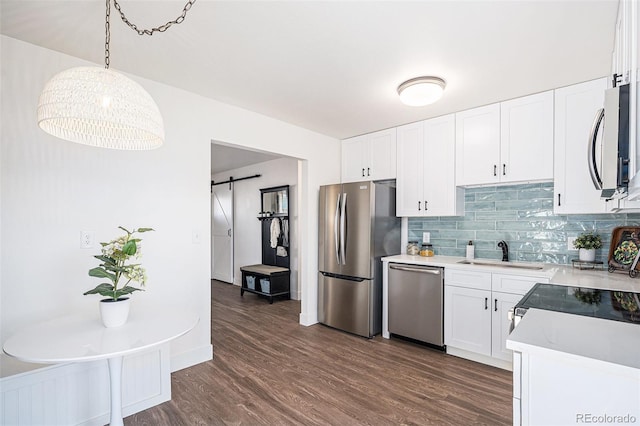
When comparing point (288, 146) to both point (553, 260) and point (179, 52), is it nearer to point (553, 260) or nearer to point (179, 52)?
point (179, 52)

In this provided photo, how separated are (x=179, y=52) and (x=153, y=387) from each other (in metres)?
2.31

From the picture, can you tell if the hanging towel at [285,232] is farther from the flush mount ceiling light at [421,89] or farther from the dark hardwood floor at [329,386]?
the flush mount ceiling light at [421,89]

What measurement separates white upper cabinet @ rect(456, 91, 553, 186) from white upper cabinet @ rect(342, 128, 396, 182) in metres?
0.79

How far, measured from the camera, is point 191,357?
2.75 meters

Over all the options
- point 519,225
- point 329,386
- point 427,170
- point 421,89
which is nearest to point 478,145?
point 427,170

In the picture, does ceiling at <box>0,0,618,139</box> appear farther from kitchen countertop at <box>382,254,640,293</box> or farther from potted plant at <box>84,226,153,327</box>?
kitchen countertop at <box>382,254,640,293</box>

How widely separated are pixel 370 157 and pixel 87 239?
3037mm

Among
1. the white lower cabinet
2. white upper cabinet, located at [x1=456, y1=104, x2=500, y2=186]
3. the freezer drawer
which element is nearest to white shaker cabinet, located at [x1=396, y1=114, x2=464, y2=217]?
white upper cabinet, located at [x1=456, y1=104, x2=500, y2=186]

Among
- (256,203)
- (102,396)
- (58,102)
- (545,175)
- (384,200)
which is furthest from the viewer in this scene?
(256,203)

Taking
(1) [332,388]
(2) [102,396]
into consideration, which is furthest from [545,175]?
(2) [102,396]

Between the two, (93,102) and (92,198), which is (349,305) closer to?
(92,198)

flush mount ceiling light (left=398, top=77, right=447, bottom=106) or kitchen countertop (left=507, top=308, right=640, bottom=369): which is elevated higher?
flush mount ceiling light (left=398, top=77, right=447, bottom=106)

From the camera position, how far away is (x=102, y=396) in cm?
197

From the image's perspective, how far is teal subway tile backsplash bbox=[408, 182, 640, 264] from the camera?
108 inches
